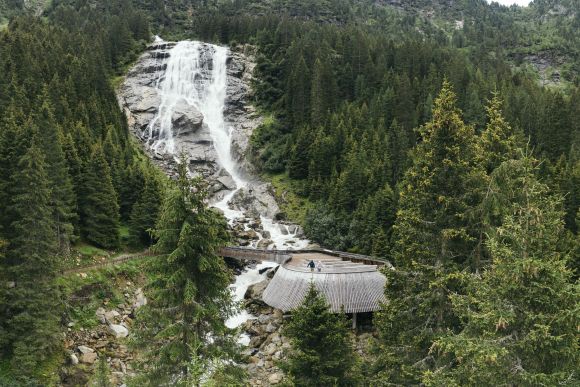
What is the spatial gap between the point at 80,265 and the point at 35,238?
49.6ft

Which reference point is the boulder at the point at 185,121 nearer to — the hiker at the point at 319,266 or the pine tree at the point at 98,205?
the pine tree at the point at 98,205

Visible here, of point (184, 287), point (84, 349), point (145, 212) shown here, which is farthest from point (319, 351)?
point (145, 212)

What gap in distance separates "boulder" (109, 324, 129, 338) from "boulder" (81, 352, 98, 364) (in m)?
3.42

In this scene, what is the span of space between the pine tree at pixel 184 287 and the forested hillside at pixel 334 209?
9cm

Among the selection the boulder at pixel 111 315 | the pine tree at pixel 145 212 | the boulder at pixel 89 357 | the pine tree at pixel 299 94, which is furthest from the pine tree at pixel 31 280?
the pine tree at pixel 299 94

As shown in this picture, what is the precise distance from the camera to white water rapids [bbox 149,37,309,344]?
92.6m

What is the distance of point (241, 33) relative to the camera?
13112 centimetres

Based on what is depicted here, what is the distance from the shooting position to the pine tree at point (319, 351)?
19.8 meters

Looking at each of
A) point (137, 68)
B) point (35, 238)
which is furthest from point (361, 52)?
point (35, 238)

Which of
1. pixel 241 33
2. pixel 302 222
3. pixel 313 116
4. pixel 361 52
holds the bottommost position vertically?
pixel 302 222

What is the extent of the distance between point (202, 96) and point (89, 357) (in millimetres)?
81253

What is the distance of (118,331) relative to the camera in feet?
130

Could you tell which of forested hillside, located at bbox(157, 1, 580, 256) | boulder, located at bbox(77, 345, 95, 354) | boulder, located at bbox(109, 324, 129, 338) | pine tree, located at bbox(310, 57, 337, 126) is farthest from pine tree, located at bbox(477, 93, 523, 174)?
pine tree, located at bbox(310, 57, 337, 126)

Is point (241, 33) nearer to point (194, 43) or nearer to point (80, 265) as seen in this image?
point (194, 43)
